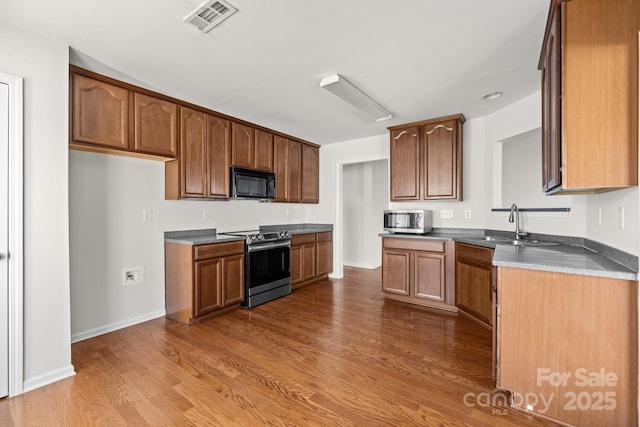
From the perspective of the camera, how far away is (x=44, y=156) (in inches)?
79.4

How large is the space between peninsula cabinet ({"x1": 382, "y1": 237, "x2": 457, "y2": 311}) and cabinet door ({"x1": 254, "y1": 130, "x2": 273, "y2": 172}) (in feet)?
6.30

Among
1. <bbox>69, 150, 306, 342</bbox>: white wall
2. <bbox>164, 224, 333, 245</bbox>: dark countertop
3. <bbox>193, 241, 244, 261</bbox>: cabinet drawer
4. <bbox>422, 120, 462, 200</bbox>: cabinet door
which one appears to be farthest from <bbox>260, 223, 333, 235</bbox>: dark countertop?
<bbox>422, 120, 462, 200</bbox>: cabinet door

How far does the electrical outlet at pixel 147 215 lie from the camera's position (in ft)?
10.3

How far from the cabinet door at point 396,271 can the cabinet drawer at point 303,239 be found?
1.26 m

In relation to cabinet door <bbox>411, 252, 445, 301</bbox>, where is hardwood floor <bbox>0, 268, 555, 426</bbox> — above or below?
below

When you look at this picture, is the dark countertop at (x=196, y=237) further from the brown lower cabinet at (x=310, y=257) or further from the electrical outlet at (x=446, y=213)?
the electrical outlet at (x=446, y=213)

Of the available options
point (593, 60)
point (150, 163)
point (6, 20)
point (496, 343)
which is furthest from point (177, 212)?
point (593, 60)

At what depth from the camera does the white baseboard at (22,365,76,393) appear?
193cm

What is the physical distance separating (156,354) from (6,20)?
8.17 feet

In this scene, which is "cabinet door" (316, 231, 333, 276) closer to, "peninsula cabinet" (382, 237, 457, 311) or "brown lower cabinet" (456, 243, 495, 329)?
"peninsula cabinet" (382, 237, 457, 311)

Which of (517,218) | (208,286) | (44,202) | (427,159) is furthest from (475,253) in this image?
(44,202)

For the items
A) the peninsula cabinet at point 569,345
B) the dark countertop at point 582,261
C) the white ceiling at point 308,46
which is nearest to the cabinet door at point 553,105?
the white ceiling at point 308,46

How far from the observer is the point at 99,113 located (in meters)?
2.48

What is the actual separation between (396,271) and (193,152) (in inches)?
110
